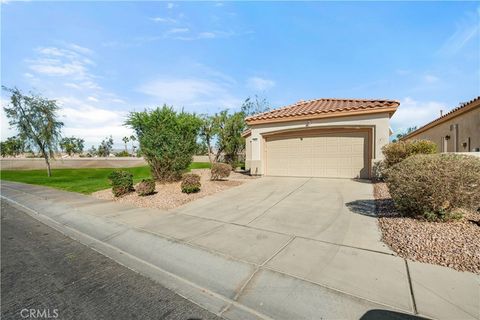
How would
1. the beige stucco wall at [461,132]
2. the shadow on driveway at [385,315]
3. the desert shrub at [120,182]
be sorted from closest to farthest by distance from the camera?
the shadow on driveway at [385,315], the desert shrub at [120,182], the beige stucco wall at [461,132]

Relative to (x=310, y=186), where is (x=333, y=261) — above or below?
below

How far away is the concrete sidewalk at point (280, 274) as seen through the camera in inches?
110

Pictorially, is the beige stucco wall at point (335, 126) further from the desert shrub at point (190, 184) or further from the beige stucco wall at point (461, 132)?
the desert shrub at point (190, 184)

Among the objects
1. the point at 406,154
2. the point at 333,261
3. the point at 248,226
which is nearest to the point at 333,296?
the point at 333,261

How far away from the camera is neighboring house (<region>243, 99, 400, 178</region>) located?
10938mm

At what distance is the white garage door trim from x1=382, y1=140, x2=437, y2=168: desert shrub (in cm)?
125

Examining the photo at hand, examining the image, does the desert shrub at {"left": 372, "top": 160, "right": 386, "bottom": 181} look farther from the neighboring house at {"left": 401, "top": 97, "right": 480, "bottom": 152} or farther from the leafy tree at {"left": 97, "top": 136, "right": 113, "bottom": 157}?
the leafy tree at {"left": 97, "top": 136, "right": 113, "bottom": 157}

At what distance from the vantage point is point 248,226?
Result: 570 centimetres

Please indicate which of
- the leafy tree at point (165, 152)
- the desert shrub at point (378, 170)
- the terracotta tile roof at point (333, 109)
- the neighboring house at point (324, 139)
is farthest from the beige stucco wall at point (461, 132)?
the leafy tree at point (165, 152)

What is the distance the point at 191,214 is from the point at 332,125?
8400 mm

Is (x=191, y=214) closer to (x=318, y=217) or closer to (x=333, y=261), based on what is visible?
(x=318, y=217)

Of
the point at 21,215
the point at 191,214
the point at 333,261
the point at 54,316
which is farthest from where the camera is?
the point at 21,215
